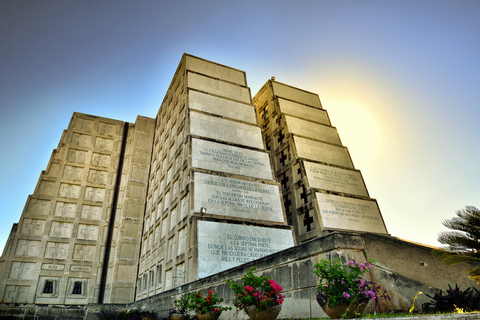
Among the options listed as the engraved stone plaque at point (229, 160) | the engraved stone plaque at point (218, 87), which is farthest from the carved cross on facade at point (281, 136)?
the engraved stone plaque at point (229, 160)

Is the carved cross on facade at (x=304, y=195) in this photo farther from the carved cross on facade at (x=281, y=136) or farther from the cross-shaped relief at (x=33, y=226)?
the cross-shaped relief at (x=33, y=226)

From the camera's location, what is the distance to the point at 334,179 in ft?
92.9

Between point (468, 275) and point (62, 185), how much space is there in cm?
3728

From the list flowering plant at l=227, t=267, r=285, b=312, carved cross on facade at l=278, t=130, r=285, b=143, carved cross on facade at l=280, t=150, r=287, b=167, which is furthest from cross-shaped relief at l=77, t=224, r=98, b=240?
flowering plant at l=227, t=267, r=285, b=312

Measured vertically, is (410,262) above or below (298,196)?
below

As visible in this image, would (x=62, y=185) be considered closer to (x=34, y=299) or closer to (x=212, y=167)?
(x=34, y=299)

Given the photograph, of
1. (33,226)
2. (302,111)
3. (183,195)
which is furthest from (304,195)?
(33,226)

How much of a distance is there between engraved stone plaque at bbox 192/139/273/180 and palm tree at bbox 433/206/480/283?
16.4m

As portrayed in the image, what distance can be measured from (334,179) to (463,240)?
20.4m

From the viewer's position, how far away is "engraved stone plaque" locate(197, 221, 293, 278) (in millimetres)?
17969

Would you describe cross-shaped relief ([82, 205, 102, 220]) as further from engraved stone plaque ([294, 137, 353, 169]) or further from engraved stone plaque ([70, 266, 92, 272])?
engraved stone plaque ([294, 137, 353, 169])

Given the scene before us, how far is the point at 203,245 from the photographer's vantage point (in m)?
18.4

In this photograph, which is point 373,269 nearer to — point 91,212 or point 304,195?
point 304,195

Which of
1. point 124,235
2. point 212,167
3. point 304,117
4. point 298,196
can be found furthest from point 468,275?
point 124,235
